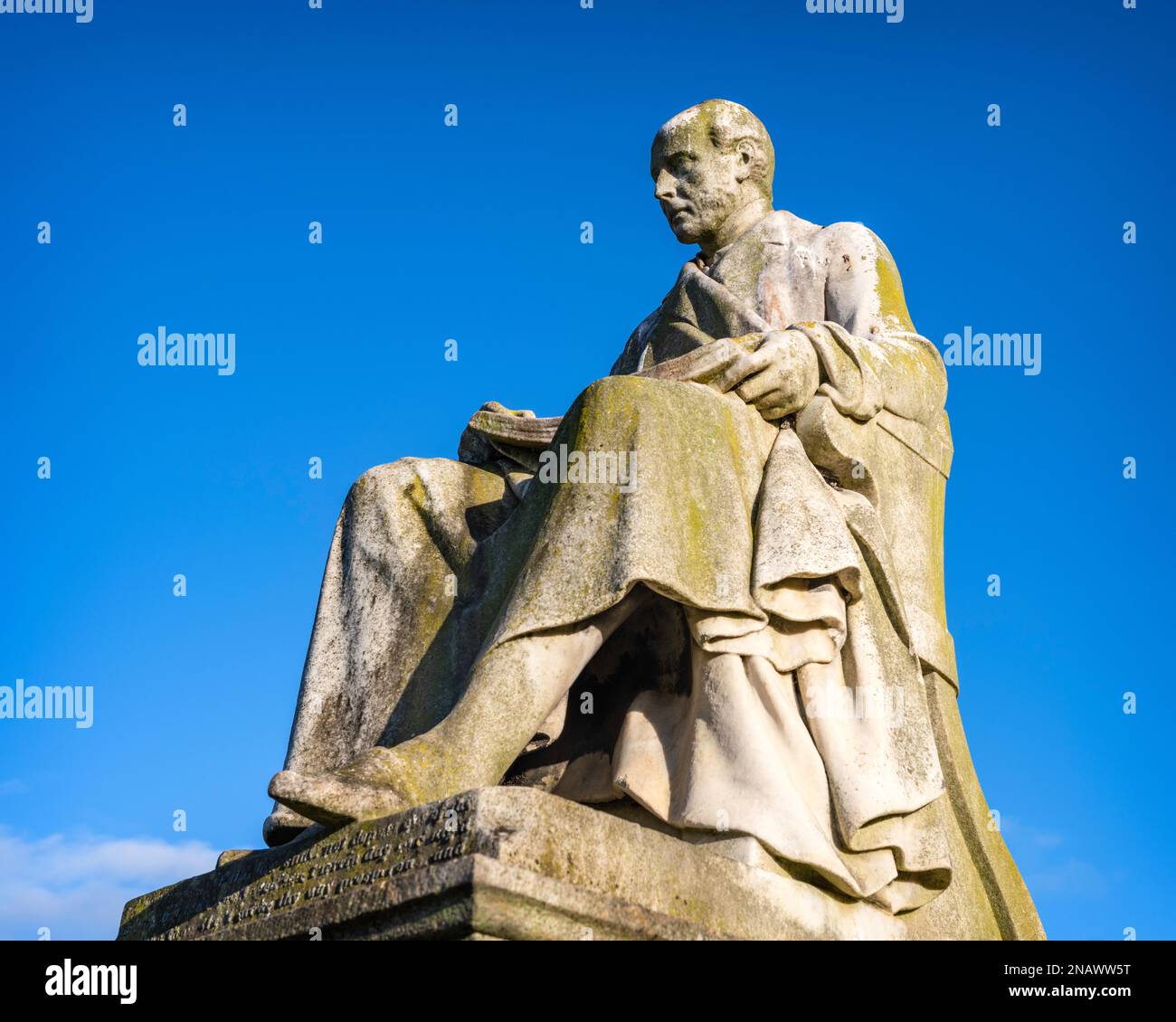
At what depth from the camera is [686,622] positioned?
601 cm

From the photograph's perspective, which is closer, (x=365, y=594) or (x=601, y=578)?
Result: (x=601, y=578)

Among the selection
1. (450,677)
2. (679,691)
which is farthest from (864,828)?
(450,677)

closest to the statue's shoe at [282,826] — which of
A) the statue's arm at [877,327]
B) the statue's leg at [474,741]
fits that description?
the statue's leg at [474,741]

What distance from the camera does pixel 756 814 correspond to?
5500 millimetres

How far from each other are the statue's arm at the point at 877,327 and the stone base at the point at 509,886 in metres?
2.07

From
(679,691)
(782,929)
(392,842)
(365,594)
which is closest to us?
(392,842)

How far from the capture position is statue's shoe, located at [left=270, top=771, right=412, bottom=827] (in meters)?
5.07

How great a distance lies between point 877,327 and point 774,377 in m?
0.90

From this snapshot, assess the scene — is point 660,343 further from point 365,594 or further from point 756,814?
point 756,814

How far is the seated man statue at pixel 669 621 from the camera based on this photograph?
18.3ft

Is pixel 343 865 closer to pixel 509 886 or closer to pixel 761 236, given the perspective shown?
pixel 509 886

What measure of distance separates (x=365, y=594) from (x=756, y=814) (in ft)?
5.85

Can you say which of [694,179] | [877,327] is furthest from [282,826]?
[694,179]

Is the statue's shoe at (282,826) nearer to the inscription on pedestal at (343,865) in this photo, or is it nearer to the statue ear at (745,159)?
the inscription on pedestal at (343,865)
